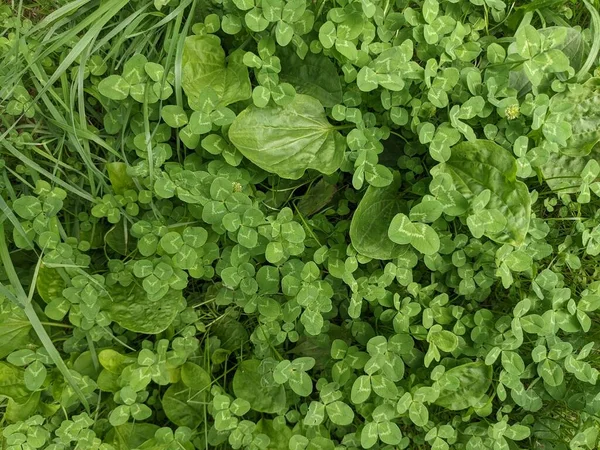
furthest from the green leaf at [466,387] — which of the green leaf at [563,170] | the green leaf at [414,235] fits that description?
the green leaf at [563,170]

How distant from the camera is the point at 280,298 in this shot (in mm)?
2059

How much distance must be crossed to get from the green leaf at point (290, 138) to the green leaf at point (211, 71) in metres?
0.10

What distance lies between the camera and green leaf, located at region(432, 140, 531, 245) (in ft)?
5.99

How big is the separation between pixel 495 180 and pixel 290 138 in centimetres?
67

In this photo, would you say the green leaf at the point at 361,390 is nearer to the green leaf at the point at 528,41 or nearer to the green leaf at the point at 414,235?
the green leaf at the point at 414,235

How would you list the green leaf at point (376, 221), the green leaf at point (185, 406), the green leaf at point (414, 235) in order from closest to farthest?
1. the green leaf at point (414, 235)
2. the green leaf at point (376, 221)
3. the green leaf at point (185, 406)

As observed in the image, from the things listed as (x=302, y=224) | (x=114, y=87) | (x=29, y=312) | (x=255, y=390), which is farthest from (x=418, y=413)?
(x=114, y=87)

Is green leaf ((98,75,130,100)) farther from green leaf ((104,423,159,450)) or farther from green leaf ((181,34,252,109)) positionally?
green leaf ((104,423,159,450))

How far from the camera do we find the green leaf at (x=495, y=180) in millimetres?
1826

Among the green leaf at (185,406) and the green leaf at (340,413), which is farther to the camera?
the green leaf at (185,406)

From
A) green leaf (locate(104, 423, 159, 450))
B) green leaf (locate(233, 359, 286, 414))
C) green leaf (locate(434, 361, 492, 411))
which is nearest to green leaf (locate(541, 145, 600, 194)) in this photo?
green leaf (locate(434, 361, 492, 411))

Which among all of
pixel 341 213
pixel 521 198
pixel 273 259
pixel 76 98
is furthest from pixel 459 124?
pixel 76 98

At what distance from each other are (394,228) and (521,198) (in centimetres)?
40

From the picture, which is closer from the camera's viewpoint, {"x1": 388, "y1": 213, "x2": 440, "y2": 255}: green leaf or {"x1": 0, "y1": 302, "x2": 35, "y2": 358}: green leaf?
{"x1": 388, "y1": 213, "x2": 440, "y2": 255}: green leaf
